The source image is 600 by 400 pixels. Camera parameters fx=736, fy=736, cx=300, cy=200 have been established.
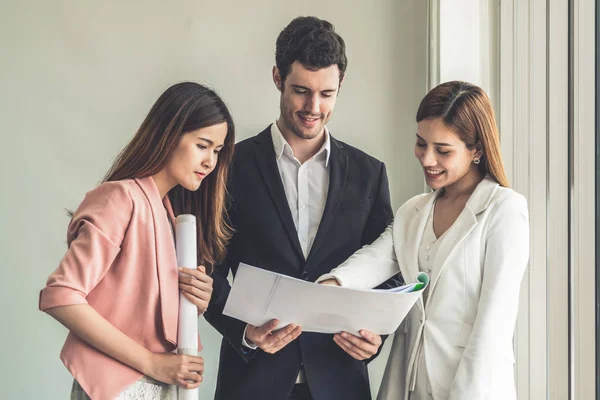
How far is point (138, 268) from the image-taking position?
1496 millimetres

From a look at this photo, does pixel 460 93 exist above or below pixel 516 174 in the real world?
above

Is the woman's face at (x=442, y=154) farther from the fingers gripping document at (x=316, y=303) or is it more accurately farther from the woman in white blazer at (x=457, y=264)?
the fingers gripping document at (x=316, y=303)

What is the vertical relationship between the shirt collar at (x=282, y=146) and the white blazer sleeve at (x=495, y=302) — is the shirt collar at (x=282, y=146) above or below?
above

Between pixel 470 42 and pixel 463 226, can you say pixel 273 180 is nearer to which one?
pixel 463 226

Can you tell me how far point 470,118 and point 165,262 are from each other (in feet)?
2.51

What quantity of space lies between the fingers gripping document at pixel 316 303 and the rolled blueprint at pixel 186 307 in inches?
4.3

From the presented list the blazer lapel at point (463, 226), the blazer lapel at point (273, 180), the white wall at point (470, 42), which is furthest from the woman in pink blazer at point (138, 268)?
the white wall at point (470, 42)

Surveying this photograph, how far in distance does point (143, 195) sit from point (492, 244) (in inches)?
30.0

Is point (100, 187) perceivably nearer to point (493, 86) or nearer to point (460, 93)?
point (460, 93)

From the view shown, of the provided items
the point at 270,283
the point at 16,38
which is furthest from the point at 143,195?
the point at 16,38

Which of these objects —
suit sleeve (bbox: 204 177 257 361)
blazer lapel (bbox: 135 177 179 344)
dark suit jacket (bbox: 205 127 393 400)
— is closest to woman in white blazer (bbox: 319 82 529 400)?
dark suit jacket (bbox: 205 127 393 400)

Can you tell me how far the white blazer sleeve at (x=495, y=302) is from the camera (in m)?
1.54

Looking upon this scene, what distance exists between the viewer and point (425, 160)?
1709 millimetres

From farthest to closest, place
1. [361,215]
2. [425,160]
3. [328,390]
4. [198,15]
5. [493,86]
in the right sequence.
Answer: [198,15], [493,86], [361,215], [328,390], [425,160]
